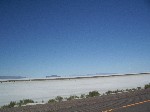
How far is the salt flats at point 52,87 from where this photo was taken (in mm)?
23569

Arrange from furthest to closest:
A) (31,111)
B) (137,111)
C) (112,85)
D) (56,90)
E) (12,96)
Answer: (112,85), (56,90), (12,96), (31,111), (137,111)

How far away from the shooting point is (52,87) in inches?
1102

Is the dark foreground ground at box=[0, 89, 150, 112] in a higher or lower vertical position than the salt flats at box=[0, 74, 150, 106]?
lower

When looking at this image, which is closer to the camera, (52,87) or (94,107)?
(94,107)

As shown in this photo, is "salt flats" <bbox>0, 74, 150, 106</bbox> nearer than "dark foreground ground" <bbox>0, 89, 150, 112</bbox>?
No

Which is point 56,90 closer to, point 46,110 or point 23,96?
point 23,96

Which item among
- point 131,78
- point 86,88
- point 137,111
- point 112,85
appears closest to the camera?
point 137,111

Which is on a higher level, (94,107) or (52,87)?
(52,87)

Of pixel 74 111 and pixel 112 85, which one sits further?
pixel 112 85

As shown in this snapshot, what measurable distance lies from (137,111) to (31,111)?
249 inches

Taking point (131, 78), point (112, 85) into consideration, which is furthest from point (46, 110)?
point (131, 78)

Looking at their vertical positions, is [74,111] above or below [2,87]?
below

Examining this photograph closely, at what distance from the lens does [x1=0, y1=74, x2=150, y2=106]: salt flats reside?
2357 cm

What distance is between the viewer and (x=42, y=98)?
23656mm
